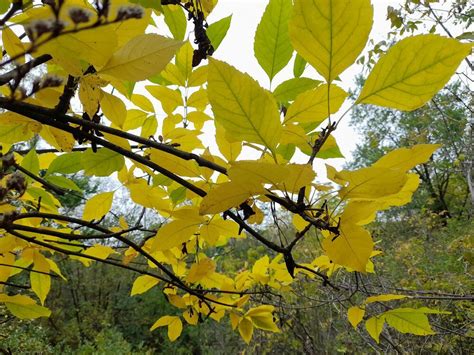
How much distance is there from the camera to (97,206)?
750mm

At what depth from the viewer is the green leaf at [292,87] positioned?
539mm

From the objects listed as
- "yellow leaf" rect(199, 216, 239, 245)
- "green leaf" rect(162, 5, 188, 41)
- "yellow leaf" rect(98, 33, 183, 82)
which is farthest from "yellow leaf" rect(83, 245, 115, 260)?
"yellow leaf" rect(98, 33, 183, 82)

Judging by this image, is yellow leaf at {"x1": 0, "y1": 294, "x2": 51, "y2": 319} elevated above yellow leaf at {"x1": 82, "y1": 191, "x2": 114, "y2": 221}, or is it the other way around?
yellow leaf at {"x1": 82, "y1": 191, "x2": 114, "y2": 221}

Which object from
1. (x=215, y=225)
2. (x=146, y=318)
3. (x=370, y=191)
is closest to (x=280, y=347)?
(x=146, y=318)

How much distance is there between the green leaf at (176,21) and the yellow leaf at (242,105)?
341 mm

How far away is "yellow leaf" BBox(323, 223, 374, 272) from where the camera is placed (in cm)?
38

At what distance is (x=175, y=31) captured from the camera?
1.96 ft

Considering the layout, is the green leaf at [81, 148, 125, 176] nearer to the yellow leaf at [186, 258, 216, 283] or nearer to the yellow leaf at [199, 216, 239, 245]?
the yellow leaf at [199, 216, 239, 245]

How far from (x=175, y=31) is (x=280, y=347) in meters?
5.48

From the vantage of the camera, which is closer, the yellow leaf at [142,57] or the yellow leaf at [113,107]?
the yellow leaf at [142,57]

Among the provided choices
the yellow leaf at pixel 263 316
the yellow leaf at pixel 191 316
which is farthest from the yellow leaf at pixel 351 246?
the yellow leaf at pixel 191 316

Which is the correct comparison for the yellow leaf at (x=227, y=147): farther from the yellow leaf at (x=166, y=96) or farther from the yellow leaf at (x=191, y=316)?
the yellow leaf at (x=191, y=316)

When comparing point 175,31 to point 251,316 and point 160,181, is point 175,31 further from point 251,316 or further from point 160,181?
point 251,316

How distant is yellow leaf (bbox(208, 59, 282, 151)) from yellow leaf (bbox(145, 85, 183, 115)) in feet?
1.38
